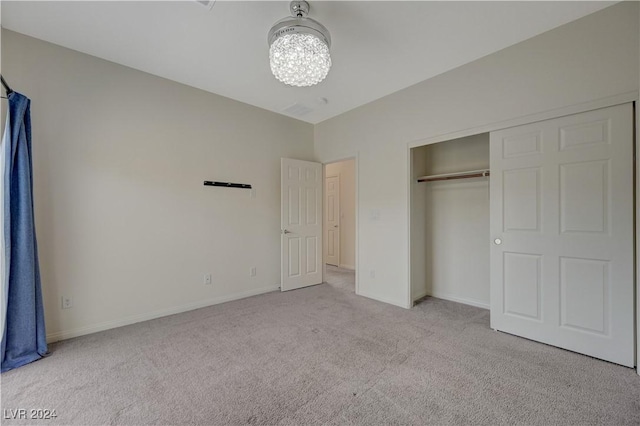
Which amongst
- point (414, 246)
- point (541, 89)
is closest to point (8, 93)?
point (414, 246)

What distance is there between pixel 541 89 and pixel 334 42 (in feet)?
6.36

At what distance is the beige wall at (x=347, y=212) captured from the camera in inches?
240

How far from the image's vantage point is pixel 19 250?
7.27 ft

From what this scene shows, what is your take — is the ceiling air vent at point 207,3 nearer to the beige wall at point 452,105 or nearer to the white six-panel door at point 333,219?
the beige wall at point 452,105

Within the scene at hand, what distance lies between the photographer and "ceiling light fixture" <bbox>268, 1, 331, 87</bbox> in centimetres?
203

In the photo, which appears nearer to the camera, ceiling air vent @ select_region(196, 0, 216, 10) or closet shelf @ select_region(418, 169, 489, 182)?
ceiling air vent @ select_region(196, 0, 216, 10)

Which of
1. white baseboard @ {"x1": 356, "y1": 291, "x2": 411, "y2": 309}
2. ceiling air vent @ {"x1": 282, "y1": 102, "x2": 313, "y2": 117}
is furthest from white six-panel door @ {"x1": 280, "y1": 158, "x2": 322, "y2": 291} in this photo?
white baseboard @ {"x1": 356, "y1": 291, "x2": 411, "y2": 309}

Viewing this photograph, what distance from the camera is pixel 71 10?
2.21 metres

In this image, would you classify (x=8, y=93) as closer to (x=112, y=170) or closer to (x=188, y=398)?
(x=112, y=170)

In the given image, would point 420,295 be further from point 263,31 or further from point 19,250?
point 19,250

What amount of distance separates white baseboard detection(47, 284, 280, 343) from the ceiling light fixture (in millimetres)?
2916

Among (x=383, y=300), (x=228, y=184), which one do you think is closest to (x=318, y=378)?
(x=383, y=300)

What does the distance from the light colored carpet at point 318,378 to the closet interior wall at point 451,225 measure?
75cm

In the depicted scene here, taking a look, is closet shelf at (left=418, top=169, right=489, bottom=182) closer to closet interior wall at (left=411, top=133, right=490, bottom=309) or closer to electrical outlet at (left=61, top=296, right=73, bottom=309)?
closet interior wall at (left=411, top=133, right=490, bottom=309)
